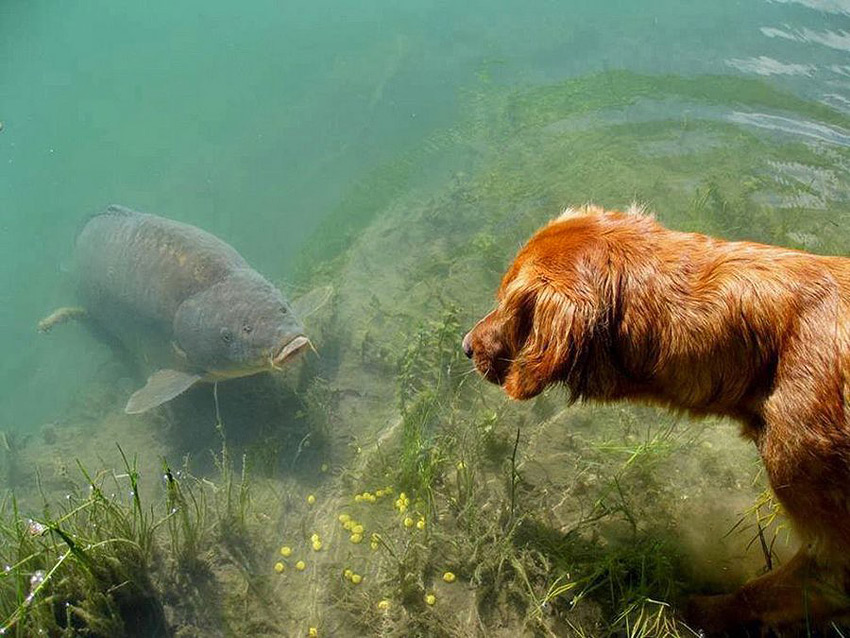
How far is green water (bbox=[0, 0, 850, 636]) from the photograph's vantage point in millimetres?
3996

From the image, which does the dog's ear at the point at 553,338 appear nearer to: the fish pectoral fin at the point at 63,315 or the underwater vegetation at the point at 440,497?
the underwater vegetation at the point at 440,497

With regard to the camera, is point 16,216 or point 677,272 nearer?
point 677,272

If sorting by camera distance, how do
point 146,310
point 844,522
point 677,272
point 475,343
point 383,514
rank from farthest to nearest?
1. point 146,310
2. point 383,514
3. point 475,343
4. point 677,272
5. point 844,522

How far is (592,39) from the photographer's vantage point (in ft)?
54.1

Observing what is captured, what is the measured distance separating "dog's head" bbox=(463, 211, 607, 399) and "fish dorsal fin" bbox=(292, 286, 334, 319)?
14.6ft

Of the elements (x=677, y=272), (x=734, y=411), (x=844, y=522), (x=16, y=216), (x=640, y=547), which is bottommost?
(x=16, y=216)

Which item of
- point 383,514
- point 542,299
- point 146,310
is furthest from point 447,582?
point 146,310

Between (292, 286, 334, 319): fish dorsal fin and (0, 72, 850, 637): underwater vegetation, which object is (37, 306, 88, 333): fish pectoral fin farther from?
(292, 286, 334, 319): fish dorsal fin

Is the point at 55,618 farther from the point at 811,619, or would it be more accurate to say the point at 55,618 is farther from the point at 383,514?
the point at 811,619

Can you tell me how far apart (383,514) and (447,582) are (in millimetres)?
894

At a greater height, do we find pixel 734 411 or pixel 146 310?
pixel 734 411

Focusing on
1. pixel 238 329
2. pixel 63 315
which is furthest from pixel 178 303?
pixel 63 315

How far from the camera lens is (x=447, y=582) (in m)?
3.44

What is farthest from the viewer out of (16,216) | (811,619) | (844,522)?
(16,216)
